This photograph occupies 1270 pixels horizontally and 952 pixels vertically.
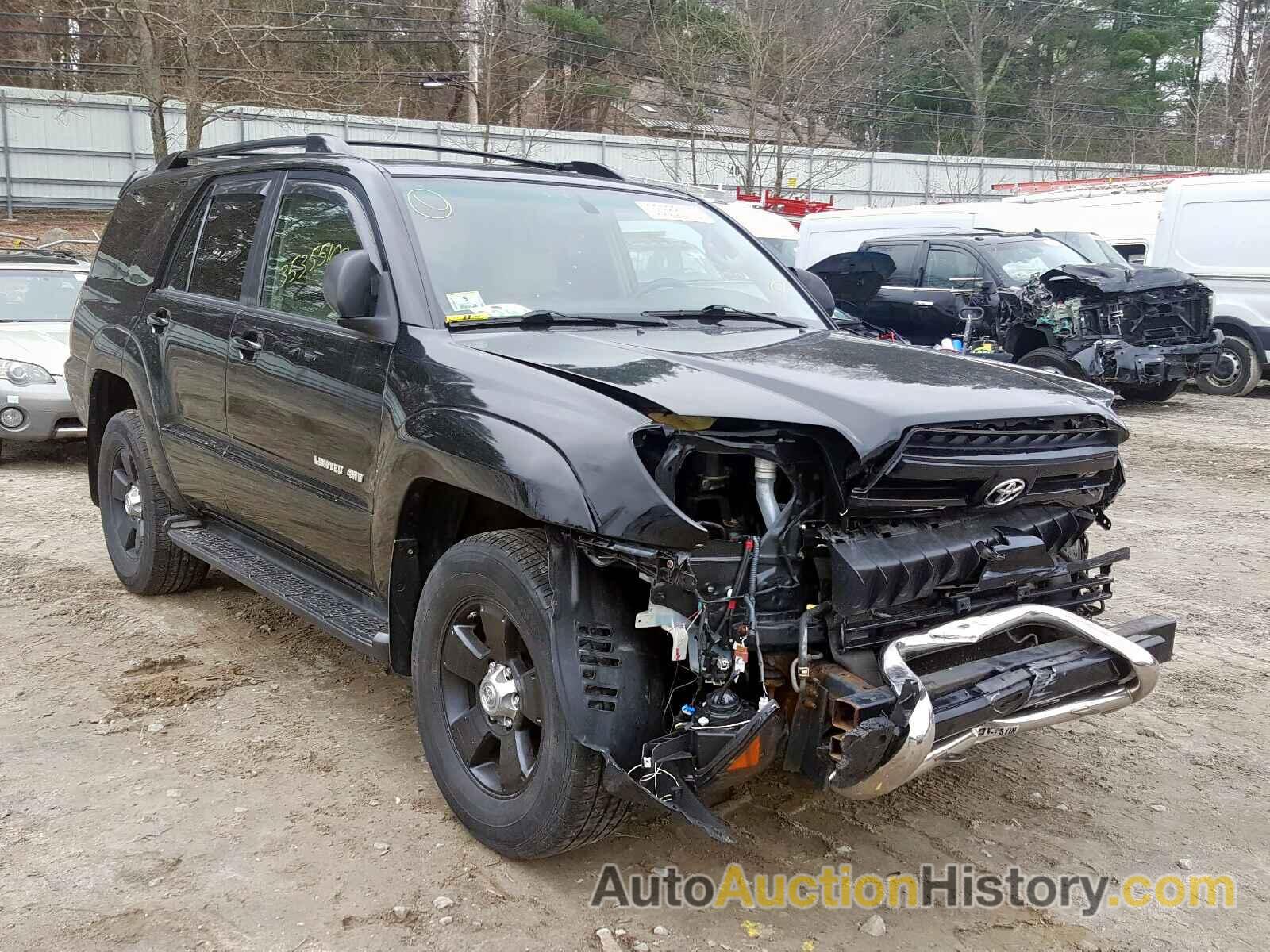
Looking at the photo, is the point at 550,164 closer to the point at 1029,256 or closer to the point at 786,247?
the point at 1029,256

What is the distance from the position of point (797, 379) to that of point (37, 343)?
8.06m

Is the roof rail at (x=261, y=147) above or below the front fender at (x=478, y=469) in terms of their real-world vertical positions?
above

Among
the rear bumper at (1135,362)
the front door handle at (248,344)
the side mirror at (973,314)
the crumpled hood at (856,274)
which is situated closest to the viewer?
the front door handle at (248,344)

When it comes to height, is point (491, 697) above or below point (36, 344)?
below

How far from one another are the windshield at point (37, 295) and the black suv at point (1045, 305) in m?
7.63

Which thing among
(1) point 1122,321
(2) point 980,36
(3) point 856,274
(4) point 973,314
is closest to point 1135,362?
(1) point 1122,321

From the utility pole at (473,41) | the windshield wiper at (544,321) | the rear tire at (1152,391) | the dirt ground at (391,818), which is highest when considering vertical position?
the utility pole at (473,41)

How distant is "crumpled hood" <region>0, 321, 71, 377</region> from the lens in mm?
8898

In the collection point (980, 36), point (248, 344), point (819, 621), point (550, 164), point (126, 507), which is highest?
point (980, 36)

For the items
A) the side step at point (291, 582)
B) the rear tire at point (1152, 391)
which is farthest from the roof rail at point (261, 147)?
the rear tire at point (1152, 391)

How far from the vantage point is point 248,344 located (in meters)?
4.27

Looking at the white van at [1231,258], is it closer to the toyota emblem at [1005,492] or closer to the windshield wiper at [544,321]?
the windshield wiper at [544,321]

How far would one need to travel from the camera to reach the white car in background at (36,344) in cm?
867

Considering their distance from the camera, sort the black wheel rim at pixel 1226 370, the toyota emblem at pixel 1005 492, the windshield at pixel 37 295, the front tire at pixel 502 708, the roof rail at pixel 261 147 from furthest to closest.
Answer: the black wheel rim at pixel 1226 370 → the windshield at pixel 37 295 → the roof rail at pixel 261 147 → the toyota emblem at pixel 1005 492 → the front tire at pixel 502 708
